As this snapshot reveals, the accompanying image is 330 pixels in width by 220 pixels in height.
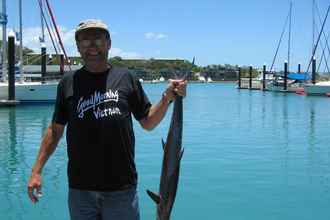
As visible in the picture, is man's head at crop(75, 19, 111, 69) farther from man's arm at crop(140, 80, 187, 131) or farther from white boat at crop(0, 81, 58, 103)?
white boat at crop(0, 81, 58, 103)

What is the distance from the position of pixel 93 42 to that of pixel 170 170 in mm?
1029

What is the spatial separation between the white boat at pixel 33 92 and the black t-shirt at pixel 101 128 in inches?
1318

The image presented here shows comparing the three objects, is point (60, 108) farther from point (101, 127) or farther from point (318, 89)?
point (318, 89)

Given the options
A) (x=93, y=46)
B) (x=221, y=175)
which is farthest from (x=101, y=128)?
(x=221, y=175)

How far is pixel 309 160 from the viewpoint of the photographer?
551 inches

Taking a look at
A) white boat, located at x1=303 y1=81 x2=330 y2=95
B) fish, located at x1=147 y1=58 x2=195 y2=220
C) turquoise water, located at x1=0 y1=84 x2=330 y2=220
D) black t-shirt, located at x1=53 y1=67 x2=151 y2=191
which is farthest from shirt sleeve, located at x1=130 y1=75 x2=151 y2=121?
white boat, located at x1=303 y1=81 x2=330 y2=95

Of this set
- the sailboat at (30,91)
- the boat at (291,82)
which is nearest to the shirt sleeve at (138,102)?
the sailboat at (30,91)

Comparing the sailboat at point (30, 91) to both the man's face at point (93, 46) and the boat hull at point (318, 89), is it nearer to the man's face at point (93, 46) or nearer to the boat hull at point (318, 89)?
the boat hull at point (318, 89)

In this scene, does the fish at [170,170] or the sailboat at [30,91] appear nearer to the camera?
the fish at [170,170]

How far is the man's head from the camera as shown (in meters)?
3.67

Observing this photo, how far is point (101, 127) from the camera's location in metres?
3.60

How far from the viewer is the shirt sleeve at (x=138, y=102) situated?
3.74 metres

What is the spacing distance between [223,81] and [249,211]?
582ft

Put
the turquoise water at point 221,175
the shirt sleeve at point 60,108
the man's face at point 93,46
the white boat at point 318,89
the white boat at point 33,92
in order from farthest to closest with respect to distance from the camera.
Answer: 1. the white boat at point 318,89
2. the white boat at point 33,92
3. the turquoise water at point 221,175
4. the shirt sleeve at point 60,108
5. the man's face at point 93,46
